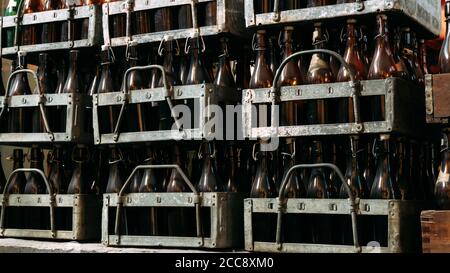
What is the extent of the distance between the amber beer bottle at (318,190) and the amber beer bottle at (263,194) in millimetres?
177

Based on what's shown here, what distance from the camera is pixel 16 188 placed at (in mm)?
3943

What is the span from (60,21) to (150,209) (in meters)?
1.12

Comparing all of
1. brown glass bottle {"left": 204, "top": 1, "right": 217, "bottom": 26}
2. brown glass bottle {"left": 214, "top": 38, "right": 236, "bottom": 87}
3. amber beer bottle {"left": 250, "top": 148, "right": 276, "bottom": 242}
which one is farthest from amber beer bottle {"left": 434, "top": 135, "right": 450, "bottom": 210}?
brown glass bottle {"left": 204, "top": 1, "right": 217, "bottom": 26}

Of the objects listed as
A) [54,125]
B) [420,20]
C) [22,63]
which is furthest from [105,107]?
[420,20]

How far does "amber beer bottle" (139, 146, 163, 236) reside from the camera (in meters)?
3.32

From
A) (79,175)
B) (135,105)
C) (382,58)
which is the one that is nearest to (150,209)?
(135,105)

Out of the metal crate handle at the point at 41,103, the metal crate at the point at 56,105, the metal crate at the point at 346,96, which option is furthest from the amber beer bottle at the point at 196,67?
the metal crate handle at the point at 41,103

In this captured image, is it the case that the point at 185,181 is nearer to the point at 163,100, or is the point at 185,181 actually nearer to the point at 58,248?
the point at 163,100

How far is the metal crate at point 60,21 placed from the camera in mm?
3660

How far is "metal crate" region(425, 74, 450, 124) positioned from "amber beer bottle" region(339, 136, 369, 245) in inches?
12.9

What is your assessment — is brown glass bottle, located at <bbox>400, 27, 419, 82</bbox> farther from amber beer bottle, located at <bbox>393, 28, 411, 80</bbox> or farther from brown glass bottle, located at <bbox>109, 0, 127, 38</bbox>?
brown glass bottle, located at <bbox>109, 0, 127, 38</bbox>

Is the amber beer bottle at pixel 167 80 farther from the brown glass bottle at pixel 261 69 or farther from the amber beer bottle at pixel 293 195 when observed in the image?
the amber beer bottle at pixel 293 195

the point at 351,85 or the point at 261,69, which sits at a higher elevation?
the point at 261,69

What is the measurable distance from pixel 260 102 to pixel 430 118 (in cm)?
70
